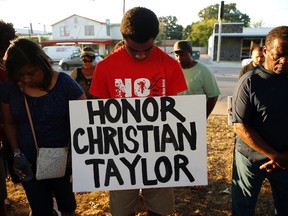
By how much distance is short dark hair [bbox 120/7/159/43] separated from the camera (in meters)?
1.70

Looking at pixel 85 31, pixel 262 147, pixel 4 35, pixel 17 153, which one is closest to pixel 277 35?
pixel 262 147

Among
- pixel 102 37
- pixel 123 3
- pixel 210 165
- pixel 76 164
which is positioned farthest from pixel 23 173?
pixel 102 37

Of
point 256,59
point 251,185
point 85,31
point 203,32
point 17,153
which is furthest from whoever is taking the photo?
point 203,32

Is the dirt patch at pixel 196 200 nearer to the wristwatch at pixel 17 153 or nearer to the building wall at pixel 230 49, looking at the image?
the wristwatch at pixel 17 153

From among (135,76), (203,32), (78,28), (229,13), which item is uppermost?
(229,13)

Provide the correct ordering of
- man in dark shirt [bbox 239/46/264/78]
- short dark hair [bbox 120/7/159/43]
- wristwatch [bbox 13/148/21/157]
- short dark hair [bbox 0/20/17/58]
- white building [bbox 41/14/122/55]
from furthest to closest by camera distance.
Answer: white building [bbox 41/14/122/55]
man in dark shirt [bbox 239/46/264/78]
short dark hair [bbox 0/20/17/58]
wristwatch [bbox 13/148/21/157]
short dark hair [bbox 120/7/159/43]

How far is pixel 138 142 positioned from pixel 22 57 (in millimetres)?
941

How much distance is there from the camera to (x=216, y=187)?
10.7ft

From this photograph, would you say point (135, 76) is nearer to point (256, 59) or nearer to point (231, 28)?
point (256, 59)

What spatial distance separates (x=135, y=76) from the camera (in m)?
1.85

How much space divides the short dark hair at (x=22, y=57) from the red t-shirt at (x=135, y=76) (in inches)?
14.5

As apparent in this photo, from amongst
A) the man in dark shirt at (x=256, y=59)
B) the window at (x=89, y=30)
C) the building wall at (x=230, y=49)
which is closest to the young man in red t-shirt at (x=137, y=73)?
the man in dark shirt at (x=256, y=59)

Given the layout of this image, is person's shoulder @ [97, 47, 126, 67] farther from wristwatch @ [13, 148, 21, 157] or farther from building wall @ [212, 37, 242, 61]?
building wall @ [212, 37, 242, 61]

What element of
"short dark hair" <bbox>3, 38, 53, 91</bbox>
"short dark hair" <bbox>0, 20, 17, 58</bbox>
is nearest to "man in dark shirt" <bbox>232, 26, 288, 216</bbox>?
"short dark hair" <bbox>3, 38, 53, 91</bbox>
